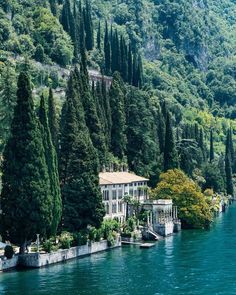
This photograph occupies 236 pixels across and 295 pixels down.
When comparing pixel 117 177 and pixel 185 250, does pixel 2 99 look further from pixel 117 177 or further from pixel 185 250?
pixel 185 250

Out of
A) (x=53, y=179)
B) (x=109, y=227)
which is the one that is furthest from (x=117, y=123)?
(x=53, y=179)

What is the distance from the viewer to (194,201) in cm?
11662

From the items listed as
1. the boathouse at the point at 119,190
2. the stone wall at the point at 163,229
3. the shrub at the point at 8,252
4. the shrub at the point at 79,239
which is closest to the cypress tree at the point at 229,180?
the boathouse at the point at 119,190

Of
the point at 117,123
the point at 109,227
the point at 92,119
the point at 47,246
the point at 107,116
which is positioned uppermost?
the point at 107,116

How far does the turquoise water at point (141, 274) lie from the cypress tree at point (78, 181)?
4888 mm

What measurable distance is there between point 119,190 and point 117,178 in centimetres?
237

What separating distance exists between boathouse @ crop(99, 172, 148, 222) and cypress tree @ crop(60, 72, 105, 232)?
12792 mm

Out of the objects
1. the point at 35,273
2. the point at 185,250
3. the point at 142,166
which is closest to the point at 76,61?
the point at 142,166

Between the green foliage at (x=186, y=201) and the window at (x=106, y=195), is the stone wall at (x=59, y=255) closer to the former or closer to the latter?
the window at (x=106, y=195)

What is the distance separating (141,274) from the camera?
241ft

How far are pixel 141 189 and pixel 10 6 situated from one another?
85590mm

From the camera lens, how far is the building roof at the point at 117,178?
344 ft

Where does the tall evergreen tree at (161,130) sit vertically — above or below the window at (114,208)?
above

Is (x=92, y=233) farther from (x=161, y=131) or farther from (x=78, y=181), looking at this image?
(x=161, y=131)
